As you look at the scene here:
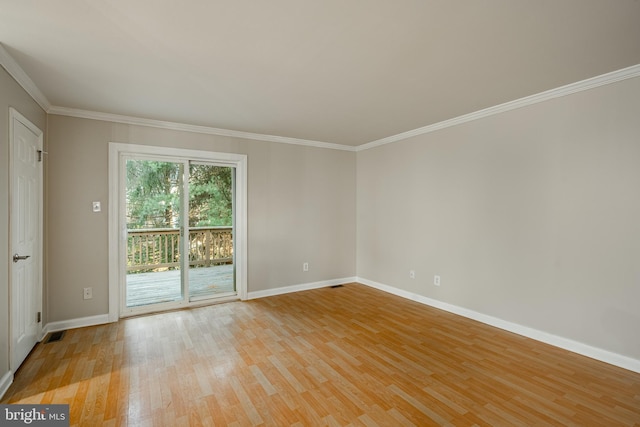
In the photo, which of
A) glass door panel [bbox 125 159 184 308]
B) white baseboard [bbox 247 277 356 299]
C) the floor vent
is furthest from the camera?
white baseboard [bbox 247 277 356 299]

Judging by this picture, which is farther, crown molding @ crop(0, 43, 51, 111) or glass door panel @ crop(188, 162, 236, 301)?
glass door panel @ crop(188, 162, 236, 301)

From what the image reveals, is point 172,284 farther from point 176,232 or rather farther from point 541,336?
point 541,336

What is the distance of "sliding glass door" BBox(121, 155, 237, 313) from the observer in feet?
12.9

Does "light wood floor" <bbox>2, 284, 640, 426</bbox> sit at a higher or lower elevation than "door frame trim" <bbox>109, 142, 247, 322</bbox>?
lower

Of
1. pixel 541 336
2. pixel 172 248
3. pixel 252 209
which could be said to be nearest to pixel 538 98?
pixel 541 336

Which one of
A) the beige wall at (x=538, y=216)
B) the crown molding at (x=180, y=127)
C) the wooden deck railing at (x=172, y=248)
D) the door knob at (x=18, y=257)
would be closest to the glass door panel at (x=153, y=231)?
the wooden deck railing at (x=172, y=248)

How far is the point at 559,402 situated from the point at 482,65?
257 centimetres

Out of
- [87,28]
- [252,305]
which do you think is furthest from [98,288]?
[87,28]

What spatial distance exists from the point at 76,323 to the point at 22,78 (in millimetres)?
2615

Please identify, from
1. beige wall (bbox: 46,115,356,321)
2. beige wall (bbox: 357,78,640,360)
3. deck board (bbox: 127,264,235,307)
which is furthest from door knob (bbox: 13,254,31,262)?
beige wall (bbox: 357,78,640,360)

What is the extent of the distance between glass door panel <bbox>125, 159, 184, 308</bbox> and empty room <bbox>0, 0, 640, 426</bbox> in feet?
0.12

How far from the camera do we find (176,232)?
4.20 metres

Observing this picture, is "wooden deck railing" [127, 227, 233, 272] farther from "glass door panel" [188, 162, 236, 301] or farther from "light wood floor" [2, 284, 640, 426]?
"light wood floor" [2, 284, 640, 426]

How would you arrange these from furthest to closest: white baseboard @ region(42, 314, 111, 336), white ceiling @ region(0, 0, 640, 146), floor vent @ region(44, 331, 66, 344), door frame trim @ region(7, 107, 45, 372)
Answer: white baseboard @ region(42, 314, 111, 336), floor vent @ region(44, 331, 66, 344), door frame trim @ region(7, 107, 45, 372), white ceiling @ region(0, 0, 640, 146)
